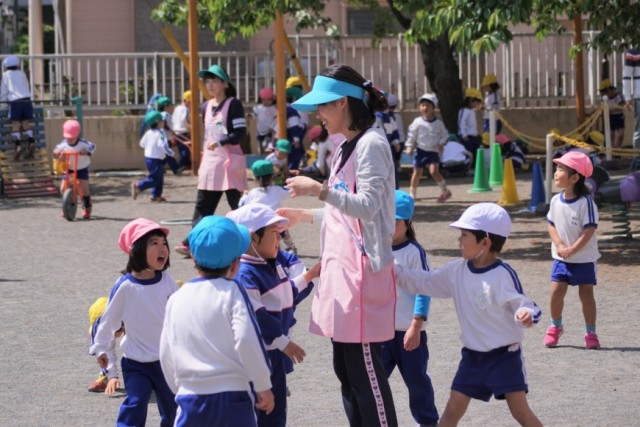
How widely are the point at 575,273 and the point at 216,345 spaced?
455cm

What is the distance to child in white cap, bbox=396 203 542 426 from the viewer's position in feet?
20.8

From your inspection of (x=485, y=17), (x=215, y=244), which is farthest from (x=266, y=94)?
(x=215, y=244)

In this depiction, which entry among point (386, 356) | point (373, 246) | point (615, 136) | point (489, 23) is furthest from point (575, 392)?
point (615, 136)

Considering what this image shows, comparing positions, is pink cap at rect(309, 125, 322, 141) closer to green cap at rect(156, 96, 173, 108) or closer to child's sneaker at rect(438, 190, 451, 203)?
green cap at rect(156, 96, 173, 108)

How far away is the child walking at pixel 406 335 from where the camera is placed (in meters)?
6.82

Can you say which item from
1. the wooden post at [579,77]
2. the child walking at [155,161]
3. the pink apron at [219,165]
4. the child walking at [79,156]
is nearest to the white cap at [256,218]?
the pink apron at [219,165]

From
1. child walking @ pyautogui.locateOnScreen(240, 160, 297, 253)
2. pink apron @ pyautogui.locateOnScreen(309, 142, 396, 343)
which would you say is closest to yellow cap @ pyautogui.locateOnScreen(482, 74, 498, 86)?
child walking @ pyautogui.locateOnScreen(240, 160, 297, 253)

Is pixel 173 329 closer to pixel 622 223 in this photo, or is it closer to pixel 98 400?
Result: pixel 98 400

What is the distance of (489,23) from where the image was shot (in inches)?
520

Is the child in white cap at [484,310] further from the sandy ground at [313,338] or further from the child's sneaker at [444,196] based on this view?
the child's sneaker at [444,196]

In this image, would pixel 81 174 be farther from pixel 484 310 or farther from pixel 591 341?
pixel 484 310

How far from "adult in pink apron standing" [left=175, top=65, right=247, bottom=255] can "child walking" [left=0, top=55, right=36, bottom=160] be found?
30.1 ft

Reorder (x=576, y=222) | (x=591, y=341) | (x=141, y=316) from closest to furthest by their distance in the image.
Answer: (x=141, y=316) → (x=591, y=341) → (x=576, y=222)

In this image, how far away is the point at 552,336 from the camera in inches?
359
